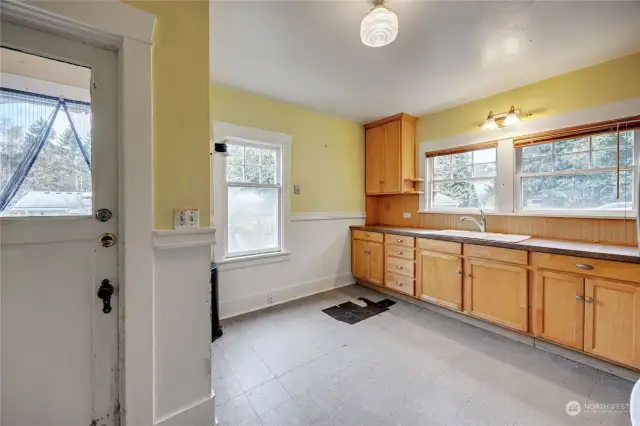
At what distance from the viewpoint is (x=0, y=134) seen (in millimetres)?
1105

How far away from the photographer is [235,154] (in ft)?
9.59

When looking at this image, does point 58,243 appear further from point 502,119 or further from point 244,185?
point 502,119

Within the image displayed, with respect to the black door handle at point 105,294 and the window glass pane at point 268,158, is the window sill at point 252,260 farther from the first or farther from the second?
the black door handle at point 105,294

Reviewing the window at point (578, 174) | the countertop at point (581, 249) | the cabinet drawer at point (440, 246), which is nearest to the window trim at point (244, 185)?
the cabinet drawer at point (440, 246)

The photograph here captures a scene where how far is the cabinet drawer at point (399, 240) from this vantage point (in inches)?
123

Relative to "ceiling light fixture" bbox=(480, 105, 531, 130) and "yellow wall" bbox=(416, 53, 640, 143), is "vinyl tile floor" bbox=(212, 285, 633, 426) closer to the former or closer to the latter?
"ceiling light fixture" bbox=(480, 105, 531, 130)

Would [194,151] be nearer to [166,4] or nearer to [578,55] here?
[166,4]

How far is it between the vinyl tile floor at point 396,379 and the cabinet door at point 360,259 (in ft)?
A: 3.53

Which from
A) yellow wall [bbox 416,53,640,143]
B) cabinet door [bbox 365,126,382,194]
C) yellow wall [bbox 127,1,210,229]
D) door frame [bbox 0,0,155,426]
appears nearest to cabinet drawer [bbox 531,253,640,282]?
yellow wall [bbox 416,53,640,143]

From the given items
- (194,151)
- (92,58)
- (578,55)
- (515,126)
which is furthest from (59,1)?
(515,126)

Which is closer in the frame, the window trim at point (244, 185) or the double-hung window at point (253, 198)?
the window trim at point (244, 185)

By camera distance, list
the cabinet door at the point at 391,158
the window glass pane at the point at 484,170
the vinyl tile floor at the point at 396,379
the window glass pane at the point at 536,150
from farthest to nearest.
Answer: the cabinet door at the point at 391,158
the window glass pane at the point at 484,170
the window glass pane at the point at 536,150
the vinyl tile floor at the point at 396,379

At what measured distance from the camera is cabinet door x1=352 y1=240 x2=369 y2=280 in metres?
3.69

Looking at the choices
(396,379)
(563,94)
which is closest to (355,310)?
(396,379)
